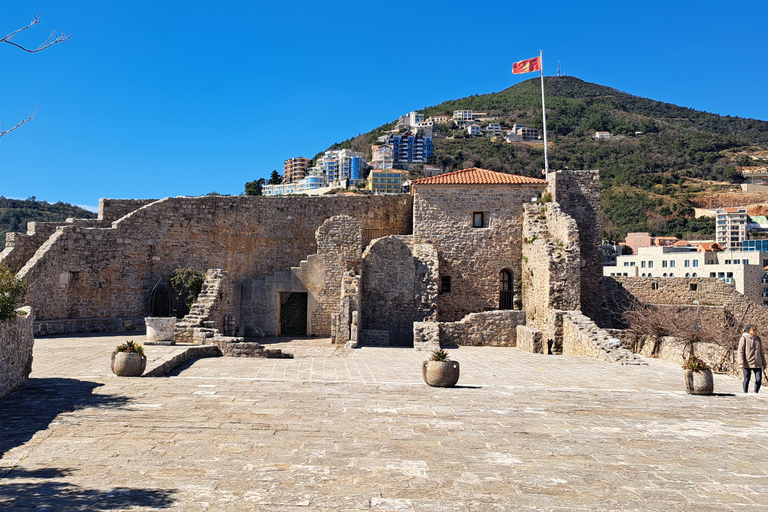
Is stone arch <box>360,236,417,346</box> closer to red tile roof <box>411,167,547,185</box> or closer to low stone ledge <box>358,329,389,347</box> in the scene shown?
low stone ledge <box>358,329,389,347</box>

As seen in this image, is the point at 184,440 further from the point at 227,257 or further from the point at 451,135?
the point at 451,135

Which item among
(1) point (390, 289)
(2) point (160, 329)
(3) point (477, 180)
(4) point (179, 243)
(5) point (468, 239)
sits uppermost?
(3) point (477, 180)

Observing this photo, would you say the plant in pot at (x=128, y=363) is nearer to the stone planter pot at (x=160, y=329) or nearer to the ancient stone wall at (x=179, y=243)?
the stone planter pot at (x=160, y=329)

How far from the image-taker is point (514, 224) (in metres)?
23.9

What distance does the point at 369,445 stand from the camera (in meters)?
7.12

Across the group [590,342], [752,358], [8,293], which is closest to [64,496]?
[8,293]

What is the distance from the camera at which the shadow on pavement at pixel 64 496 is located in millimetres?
5055

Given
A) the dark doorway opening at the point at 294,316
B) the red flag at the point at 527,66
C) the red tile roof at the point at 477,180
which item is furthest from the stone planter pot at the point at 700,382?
the red flag at the point at 527,66

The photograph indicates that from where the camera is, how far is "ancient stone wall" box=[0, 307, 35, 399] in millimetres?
8922

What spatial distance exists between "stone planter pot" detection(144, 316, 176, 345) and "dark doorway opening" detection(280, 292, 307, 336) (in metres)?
7.24

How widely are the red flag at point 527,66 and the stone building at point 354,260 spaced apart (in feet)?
21.4

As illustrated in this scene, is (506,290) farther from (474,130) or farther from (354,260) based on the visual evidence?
(474,130)

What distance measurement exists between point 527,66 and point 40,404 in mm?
25729

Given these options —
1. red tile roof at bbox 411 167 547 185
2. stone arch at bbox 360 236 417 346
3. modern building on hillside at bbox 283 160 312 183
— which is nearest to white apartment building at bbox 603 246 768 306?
red tile roof at bbox 411 167 547 185
